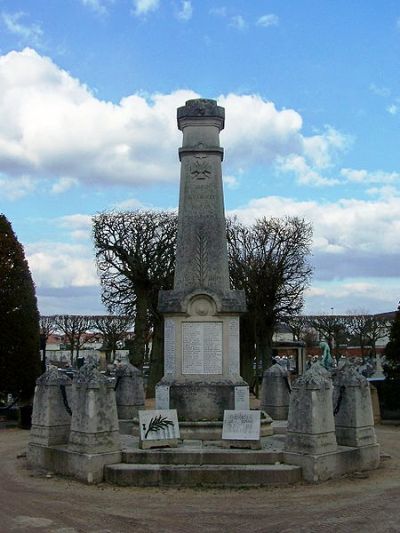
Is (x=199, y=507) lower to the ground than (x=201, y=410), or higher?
lower

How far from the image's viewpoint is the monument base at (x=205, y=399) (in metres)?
12.6

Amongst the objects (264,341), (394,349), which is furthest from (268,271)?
(394,349)

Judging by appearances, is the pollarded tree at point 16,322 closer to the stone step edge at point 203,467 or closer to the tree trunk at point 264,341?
the stone step edge at point 203,467

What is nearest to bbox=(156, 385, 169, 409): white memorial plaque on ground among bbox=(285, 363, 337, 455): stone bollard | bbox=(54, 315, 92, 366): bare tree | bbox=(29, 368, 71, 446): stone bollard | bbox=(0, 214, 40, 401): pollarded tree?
bbox=(29, 368, 71, 446): stone bollard

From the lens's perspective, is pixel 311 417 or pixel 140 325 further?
pixel 140 325

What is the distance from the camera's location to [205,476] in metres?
9.84

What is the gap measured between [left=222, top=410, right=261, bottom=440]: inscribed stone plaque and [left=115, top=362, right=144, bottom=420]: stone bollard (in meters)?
5.36

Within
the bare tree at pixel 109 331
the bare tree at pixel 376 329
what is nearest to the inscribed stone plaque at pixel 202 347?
the bare tree at pixel 109 331

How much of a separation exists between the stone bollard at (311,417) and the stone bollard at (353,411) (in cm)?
77

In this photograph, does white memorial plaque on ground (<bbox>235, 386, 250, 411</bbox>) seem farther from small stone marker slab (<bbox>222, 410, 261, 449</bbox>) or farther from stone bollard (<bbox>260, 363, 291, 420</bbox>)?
stone bollard (<bbox>260, 363, 291, 420</bbox>)

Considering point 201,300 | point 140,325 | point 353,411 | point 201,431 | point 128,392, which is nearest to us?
point 353,411

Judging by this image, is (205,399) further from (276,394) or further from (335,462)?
(276,394)

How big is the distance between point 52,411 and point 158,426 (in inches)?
83.9

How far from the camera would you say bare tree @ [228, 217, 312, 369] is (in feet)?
119
